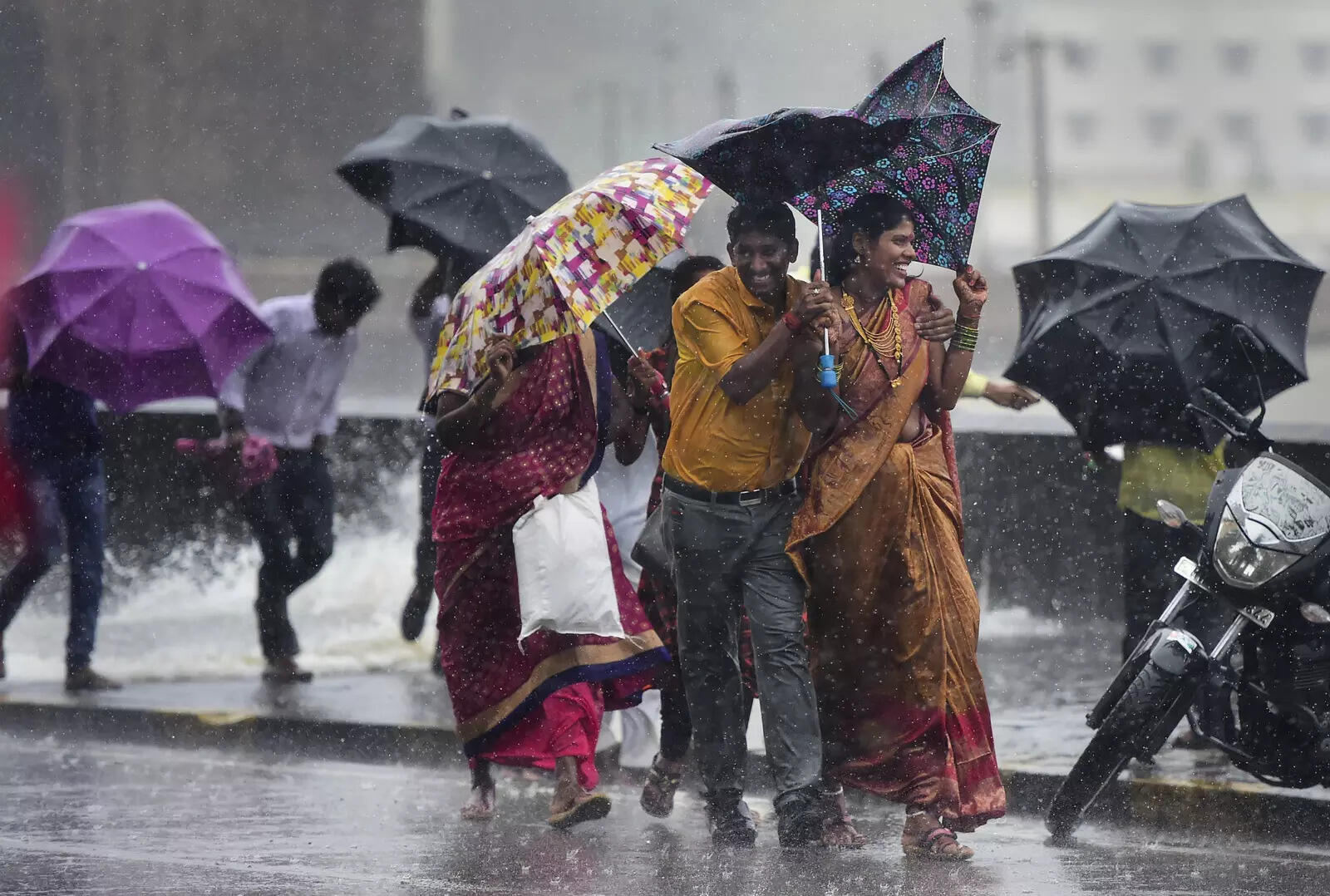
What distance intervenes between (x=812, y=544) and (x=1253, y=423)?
1.23 m

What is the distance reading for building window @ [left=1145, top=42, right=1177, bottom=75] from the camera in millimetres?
67125

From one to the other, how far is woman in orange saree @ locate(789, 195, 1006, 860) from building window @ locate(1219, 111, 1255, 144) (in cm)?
6239

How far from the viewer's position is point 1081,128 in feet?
209

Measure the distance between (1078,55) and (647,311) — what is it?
62314mm

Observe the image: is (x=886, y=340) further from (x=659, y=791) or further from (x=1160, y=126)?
(x=1160, y=126)

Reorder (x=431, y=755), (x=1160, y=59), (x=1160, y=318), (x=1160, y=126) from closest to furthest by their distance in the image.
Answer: (x=1160, y=318) → (x=431, y=755) → (x=1160, y=126) → (x=1160, y=59)

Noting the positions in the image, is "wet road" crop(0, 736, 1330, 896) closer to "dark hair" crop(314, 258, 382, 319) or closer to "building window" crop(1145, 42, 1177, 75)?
"dark hair" crop(314, 258, 382, 319)

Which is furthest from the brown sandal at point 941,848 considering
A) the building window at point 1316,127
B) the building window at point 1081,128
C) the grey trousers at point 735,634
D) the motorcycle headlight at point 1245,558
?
the building window at point 1316,127

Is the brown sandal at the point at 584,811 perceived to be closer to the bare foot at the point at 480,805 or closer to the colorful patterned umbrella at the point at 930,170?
the bare foot at the point at 480,805

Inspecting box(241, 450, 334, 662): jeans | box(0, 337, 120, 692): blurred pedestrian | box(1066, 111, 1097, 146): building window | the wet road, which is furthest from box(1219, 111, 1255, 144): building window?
the wet road

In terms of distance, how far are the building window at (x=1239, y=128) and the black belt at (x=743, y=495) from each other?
62.5 m

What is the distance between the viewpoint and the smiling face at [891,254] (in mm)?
5168

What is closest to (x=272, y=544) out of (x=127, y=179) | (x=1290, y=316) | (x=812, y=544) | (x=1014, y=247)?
(x=812, y=544)

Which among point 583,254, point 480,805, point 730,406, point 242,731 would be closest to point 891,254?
point 730,406
